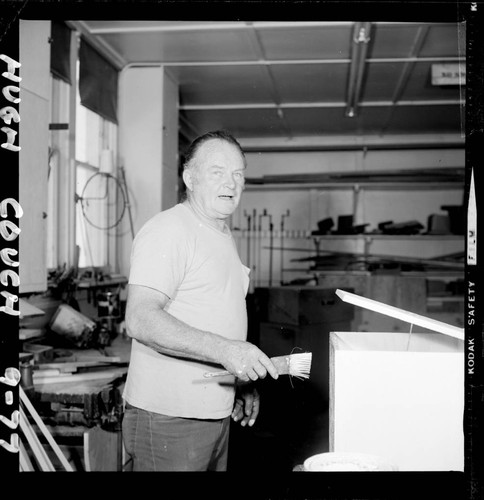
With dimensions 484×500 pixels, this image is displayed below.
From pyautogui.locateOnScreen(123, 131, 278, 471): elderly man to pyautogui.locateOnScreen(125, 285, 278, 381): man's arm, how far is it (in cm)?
5

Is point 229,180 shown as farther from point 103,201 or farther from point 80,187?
point 103,201

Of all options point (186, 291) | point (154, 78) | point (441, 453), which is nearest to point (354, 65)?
point (154, 78)

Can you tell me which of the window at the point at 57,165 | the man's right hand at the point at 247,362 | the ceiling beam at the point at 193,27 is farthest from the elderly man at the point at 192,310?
the ceiling beam at the point at 193,27

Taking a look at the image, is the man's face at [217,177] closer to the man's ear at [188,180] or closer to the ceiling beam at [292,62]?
Result: the man's ear at [188,180]

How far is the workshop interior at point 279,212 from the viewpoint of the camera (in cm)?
140

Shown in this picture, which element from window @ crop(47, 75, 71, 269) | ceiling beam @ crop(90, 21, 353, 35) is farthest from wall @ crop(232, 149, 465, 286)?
window @ crop(47, 75, 71, 269)

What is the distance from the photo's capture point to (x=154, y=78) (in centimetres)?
505

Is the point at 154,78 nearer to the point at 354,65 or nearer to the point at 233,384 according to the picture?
the point at 354,65

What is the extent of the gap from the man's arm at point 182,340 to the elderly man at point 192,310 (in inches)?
2.0

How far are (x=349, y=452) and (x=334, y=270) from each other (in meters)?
5.96

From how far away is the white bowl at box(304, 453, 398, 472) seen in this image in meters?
1.28

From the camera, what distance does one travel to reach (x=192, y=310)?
1.74m

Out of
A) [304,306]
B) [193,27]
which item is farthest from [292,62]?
[304,306]

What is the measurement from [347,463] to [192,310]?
65 cm
